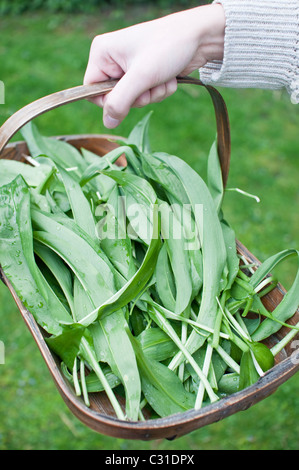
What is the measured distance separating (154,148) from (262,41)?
1.25 m

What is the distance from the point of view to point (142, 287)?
2.74 ft

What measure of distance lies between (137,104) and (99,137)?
36 cm

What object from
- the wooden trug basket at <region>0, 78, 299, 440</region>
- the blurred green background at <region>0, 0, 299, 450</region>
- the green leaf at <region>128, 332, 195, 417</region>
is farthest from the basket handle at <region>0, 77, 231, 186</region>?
the green leaf at <region>128, 332, 195, 417</region>

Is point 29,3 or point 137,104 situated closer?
point 137,104

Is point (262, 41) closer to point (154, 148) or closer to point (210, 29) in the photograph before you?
point (210, 29)

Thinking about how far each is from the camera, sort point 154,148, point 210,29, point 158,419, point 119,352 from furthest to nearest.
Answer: point 154,148, point 210,29, point 119,352, point 158,419

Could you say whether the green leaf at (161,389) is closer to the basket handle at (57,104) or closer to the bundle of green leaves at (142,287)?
the bundle of green leaves at (142,287)

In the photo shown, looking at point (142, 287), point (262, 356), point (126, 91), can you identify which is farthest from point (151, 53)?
point (262, 356)

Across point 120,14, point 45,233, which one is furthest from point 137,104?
point 120,14

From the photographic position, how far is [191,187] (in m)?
A: 0.94

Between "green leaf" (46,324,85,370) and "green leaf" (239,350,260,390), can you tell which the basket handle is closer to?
"green leaf" (46,324,85,370)

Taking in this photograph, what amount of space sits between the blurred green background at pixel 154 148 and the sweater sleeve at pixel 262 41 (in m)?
0.21

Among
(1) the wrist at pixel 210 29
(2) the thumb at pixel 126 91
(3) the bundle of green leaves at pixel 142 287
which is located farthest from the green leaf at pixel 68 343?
(1) the wrist at pixel 210 29
